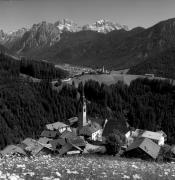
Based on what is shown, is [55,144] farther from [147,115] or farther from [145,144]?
[147,115]

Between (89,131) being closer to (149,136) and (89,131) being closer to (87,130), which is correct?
(87,130)

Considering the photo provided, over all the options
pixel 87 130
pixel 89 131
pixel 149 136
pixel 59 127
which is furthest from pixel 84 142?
pixel 59 127

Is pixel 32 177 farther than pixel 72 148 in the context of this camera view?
No

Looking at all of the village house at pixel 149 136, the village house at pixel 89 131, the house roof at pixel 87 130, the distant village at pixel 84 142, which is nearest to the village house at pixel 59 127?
the distant village at pixel 84 142

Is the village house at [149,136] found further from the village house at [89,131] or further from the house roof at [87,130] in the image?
the house roof at [87,130]

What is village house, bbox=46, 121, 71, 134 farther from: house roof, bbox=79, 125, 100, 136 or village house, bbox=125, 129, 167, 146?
village house, bbox=125, 129, 167, 146

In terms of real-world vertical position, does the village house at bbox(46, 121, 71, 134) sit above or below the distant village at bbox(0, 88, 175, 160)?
below

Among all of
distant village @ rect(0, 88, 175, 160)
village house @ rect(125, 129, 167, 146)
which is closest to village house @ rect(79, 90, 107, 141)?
distant village @ rect(0, 88, 175, 160)

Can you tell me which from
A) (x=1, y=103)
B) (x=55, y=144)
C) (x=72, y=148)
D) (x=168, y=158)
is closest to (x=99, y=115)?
(x=1, y=103)
